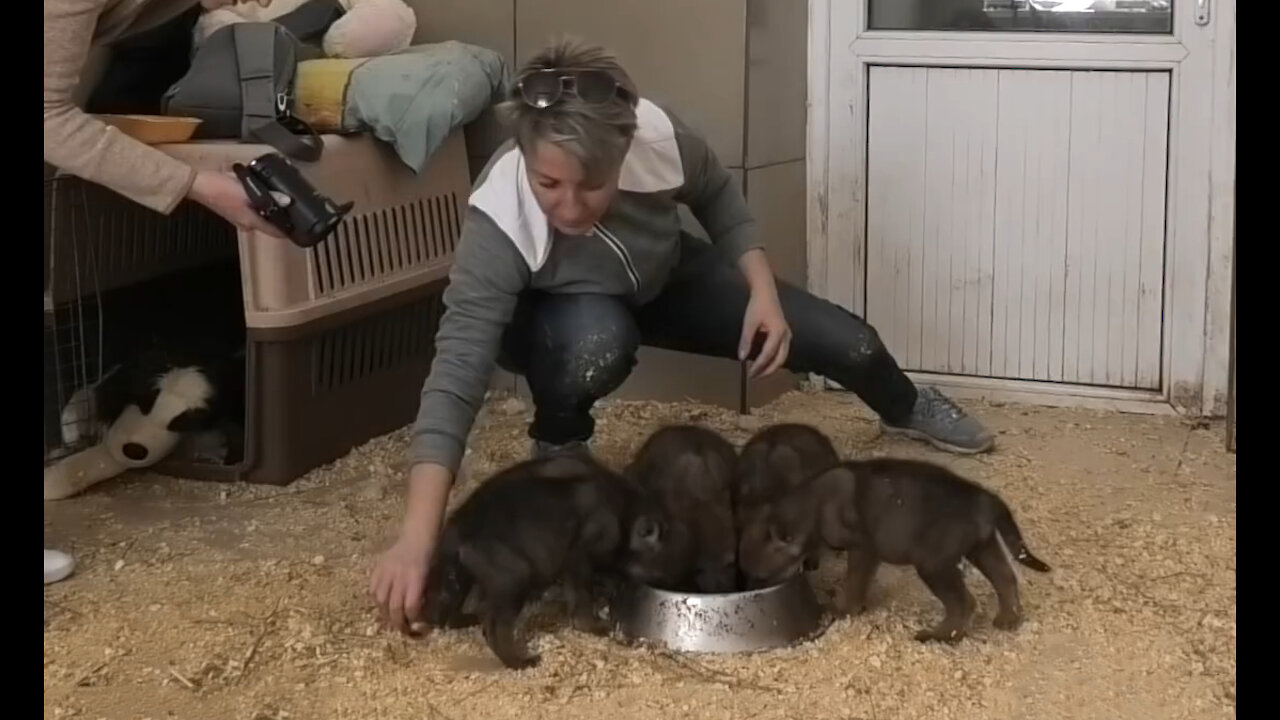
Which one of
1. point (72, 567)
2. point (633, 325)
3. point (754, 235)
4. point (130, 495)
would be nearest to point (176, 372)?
point (130, 495)

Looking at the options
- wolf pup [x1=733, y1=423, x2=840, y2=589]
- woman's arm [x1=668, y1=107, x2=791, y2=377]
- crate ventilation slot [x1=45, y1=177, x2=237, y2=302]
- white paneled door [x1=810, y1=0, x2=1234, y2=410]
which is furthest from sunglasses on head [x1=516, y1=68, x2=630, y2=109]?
white paneled door [x1=810, y1=0, x2=1234, y2=410]

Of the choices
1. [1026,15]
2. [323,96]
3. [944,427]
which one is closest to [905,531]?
[944,427]

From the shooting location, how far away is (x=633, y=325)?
7.41 feet

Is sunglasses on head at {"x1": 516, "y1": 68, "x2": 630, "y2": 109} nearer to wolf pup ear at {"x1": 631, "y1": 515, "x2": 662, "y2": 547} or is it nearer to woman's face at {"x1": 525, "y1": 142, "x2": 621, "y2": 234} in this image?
woman's face at {"x1": 525, "y1": 142, "x2": 621, "y2": 234}

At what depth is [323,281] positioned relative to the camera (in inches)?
97.8

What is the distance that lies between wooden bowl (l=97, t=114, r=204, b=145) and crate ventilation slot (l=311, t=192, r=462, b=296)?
0.28 metres

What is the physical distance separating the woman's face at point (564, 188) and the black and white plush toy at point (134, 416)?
32.9 inches

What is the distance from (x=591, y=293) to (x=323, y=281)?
0.52 m

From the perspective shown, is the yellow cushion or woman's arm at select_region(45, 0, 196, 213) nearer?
woman's arm at select_region(45, 0, 196, 213)

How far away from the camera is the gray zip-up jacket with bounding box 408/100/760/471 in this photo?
5.95ft

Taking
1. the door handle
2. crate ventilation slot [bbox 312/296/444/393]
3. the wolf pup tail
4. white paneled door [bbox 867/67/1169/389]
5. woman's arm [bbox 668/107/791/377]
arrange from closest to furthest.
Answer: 1. the wolf pup tail
2. woman's arm [bbox 668/107/791/377]
3. crate ventilation slot [bbox 312/296/444/393]
4. the door handle
5. white paneled door [bbox 867/67/1169/389]

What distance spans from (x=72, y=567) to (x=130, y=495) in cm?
39

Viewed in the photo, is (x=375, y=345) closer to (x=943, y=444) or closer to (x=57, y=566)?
(x=57, y=566)
